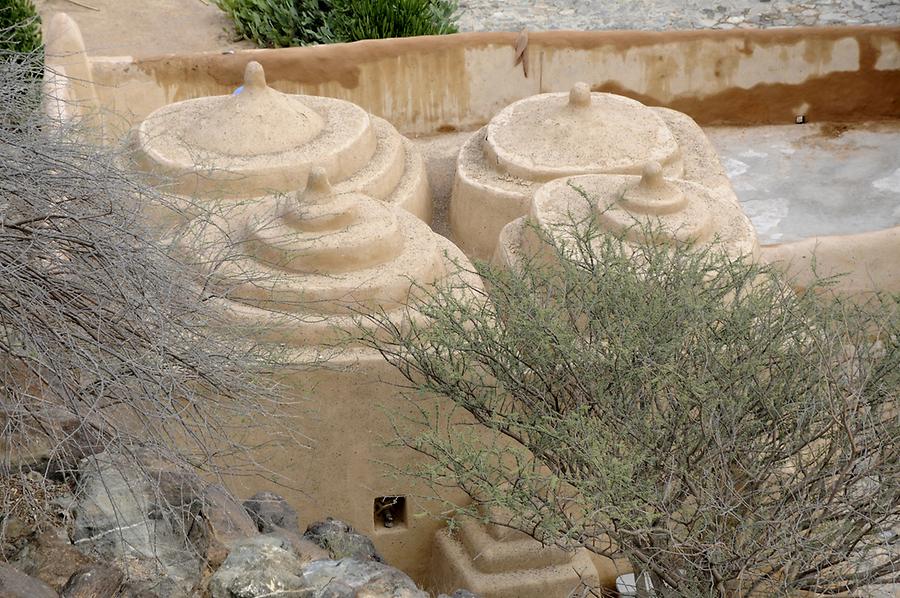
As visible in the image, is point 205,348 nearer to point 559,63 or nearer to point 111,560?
point 111,560

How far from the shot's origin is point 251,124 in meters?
12.8

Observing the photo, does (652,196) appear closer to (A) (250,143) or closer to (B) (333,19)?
(A) (250,143)

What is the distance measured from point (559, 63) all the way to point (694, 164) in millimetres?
2982

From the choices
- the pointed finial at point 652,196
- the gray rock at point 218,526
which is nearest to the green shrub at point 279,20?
the pointed finial at point 652,196

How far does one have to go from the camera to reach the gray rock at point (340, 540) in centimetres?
954

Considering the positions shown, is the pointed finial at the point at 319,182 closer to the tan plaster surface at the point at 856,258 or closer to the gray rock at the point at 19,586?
the tan plaster surface at the point at 856,258

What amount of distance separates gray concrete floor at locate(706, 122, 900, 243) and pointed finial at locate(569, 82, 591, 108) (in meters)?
2.89

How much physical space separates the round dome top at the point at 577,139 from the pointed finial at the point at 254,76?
7.45 ft

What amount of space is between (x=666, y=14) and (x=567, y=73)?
4.30 meters

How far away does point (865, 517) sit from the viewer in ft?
27.9

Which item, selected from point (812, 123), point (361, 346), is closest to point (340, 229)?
point (361, 346)

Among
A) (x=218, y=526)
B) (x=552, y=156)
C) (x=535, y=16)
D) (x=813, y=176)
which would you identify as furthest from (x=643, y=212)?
(x=535, y=16)

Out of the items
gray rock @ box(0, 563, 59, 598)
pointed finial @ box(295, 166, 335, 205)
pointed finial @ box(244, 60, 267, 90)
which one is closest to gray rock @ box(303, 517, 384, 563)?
pointed finial @ box(295, 166, 335, 205)

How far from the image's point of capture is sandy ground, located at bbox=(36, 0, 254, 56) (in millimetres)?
18812
